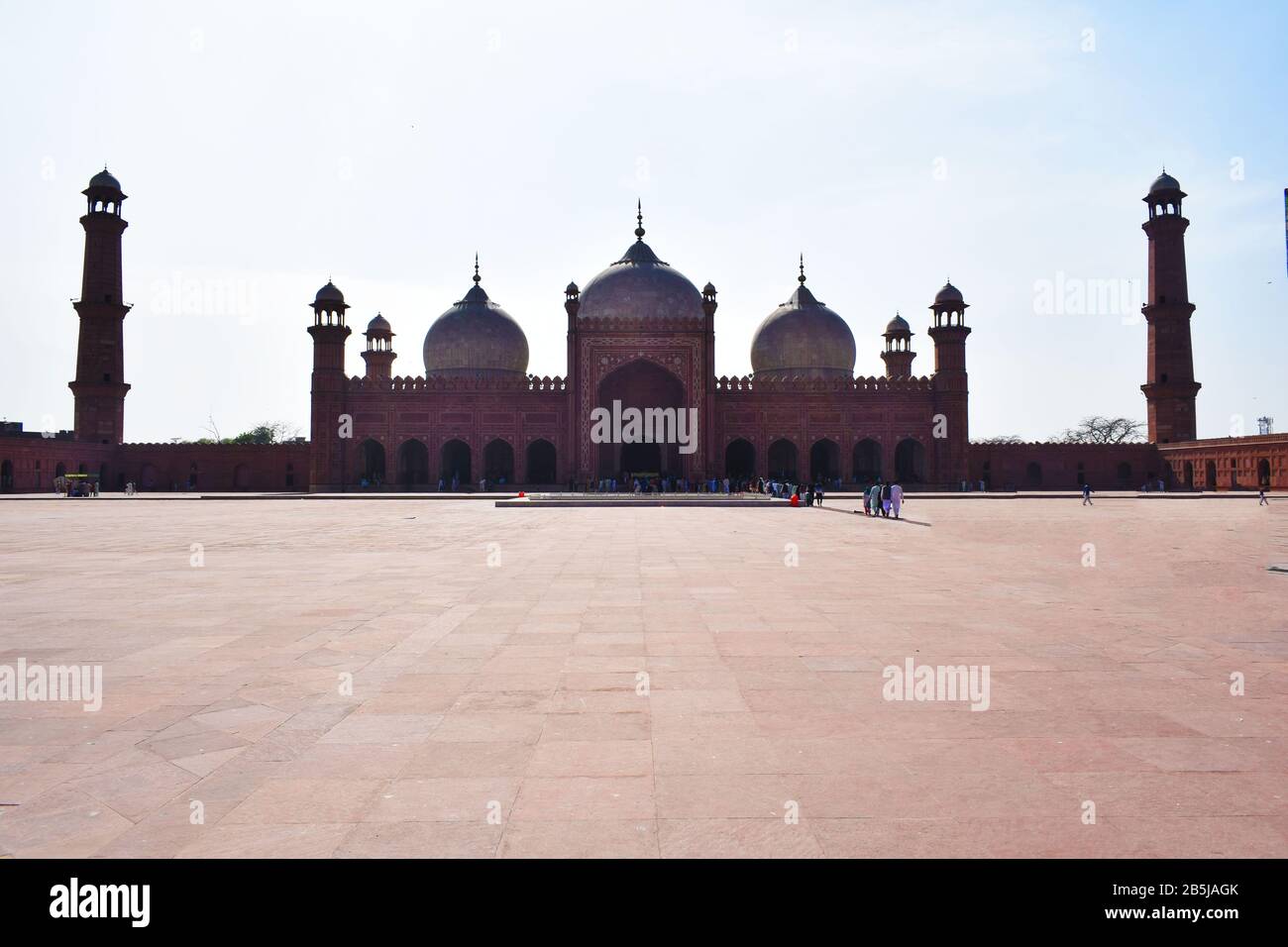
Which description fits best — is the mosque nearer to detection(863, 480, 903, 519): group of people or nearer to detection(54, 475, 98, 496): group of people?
detection(54, 475, 98, 496): group of people

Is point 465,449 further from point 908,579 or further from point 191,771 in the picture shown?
point 191,771

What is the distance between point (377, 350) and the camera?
135 feet

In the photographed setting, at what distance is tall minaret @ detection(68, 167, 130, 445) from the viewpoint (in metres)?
34.9

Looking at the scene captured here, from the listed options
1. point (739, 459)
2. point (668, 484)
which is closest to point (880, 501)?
point (668, 484)

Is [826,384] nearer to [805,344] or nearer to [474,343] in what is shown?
[805,344]

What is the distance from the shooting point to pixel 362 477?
3412cm

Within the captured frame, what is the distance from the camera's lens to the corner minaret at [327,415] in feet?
109

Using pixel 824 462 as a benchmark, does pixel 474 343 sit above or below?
above

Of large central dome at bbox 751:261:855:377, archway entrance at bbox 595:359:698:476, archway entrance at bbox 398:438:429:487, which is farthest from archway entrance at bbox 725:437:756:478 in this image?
archway entrance at bbox 398:438:429:487

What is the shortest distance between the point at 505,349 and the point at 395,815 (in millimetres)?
37632

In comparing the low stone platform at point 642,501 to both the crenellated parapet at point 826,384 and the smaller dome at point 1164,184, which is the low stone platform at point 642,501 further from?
the smaller dome at point 1164,184

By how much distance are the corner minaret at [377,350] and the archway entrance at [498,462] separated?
931cm

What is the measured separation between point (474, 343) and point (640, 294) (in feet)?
26.3

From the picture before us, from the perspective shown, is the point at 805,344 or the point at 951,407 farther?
the point at 805,344
